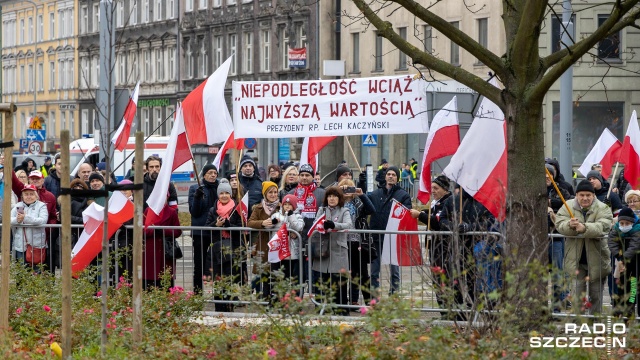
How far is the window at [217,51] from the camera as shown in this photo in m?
68.8

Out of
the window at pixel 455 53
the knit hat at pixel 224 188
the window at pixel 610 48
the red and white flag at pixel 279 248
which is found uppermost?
the window at pixel 455 53

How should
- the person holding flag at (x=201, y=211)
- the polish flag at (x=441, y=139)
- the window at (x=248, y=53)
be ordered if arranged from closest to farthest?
1. the polish flag at (x=441, y=139)
2. the person holding flag at (x=201, y=211)
3. the window at (x=248, y=53)

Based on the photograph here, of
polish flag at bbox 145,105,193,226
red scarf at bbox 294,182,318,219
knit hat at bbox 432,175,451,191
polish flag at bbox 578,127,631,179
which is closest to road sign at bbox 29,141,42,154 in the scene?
polish flag at bbox 578,127,631,179

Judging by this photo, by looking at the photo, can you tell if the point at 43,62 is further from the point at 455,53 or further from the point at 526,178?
the point at 526,178

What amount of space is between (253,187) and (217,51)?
5377cm

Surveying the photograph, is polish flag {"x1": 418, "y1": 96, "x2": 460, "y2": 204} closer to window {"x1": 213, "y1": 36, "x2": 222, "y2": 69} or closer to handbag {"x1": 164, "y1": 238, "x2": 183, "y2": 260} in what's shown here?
handbag {"x1": 164, "y1": 238, "x2": 183, "y2": 260}

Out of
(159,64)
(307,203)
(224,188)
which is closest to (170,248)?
(224,188)

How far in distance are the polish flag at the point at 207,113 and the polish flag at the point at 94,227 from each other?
248cm

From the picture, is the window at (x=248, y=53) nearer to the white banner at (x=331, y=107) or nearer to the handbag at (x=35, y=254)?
the white banner at (x=331, y=107)

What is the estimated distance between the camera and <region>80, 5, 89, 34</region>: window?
279ft

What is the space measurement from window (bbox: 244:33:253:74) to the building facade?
21184mm

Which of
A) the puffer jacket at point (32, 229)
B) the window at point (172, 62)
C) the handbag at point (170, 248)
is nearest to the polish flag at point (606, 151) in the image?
the handbag at point (170, 248)

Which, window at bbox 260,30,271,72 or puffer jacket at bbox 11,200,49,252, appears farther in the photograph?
window at bbox 260,30,271,72

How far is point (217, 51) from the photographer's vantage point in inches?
2717
